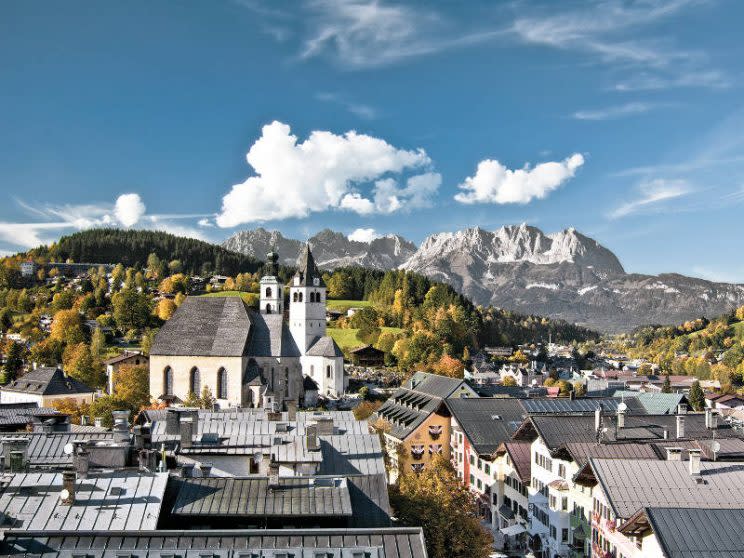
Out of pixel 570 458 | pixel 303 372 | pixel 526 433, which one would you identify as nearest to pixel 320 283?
pixel 303 372

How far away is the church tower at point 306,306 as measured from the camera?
122 m

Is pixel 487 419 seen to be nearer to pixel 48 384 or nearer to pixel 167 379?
pixel 167 379

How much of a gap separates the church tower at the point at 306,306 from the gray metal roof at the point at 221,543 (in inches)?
3671

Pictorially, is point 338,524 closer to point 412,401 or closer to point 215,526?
point 215,526

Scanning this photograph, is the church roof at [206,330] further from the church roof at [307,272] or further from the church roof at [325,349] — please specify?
the church roof at [307,272]

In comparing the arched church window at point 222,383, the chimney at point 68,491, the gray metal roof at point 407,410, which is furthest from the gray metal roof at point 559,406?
the arched church window at point 222,383

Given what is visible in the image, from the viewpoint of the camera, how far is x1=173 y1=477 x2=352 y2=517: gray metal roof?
30.3 metres

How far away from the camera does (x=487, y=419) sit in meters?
70.0

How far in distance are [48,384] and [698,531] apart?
8567 cm

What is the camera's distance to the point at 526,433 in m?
57.6

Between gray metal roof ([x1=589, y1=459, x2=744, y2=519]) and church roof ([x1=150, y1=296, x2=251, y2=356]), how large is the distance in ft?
249

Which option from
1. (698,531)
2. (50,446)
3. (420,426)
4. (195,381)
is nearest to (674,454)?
(698,531)

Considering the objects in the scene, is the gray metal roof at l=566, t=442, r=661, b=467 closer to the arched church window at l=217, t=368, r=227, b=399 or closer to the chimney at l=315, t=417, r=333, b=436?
the chimney at l=315, t=417, r=333, b=436

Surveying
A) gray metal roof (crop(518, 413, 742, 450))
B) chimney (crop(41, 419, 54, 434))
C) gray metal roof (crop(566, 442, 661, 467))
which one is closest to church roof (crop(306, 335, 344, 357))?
gray metal roof (crop(518, 413, 742, 450))
